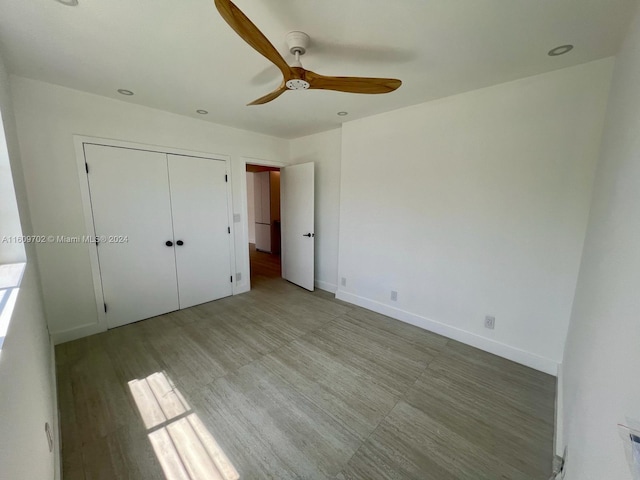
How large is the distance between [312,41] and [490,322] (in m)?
2.82

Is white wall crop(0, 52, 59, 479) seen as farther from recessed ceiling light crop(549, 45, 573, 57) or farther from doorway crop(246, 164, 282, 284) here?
doorway crop(246, 164, 282, 284)

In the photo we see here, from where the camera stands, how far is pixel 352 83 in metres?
1.58

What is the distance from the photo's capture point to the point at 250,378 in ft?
6.66

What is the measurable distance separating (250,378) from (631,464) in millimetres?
2080

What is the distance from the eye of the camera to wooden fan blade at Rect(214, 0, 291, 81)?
99 cm

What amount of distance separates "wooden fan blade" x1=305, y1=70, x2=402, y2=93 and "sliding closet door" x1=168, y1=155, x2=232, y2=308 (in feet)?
7.35

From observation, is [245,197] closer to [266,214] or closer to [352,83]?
[352,83]

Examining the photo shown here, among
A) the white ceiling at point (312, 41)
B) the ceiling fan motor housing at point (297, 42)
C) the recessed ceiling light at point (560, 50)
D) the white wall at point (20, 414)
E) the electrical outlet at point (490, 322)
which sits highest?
the white ceiling at point (312, 41)

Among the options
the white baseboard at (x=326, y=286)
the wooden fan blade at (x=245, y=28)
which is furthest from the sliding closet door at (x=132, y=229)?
the wooden fan blade at (x=245, y=28)

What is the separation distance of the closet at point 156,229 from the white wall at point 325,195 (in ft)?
4.55

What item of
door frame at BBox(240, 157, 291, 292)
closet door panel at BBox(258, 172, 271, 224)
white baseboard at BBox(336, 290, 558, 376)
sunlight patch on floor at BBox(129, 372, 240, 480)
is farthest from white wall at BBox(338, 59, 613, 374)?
closet door panel at BBox(258, 172, 271, 224)

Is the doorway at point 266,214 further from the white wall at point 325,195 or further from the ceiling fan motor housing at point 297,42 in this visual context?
the ceiling fan motor housing at point 297,42

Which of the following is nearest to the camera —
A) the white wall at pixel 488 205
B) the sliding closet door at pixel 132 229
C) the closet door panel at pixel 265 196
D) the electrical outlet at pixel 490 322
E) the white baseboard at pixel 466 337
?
the white wall at pixel 488 205

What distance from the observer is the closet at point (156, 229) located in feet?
8.61
